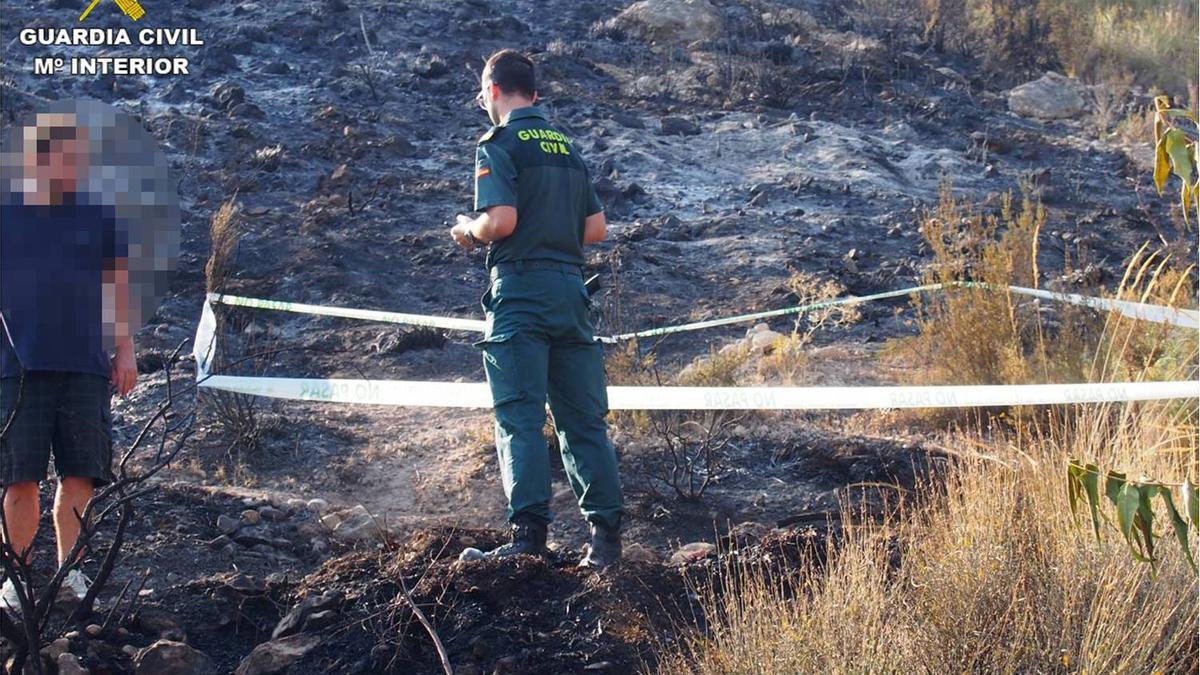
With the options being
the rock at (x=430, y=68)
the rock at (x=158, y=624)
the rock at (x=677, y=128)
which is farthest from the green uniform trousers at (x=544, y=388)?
the rock at (x=430, y=68)

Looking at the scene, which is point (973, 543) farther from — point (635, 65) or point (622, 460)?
point (635, 65)

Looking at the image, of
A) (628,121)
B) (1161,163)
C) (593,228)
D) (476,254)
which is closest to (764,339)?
(476,254)

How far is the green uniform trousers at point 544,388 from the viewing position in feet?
15.0

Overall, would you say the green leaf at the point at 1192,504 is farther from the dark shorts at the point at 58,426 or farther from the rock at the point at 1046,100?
the rock at the point at 1046,100

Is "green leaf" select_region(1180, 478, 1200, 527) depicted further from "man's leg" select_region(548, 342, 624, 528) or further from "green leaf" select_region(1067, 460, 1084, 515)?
"man's leg" select_region(548, 342, 624, 528)

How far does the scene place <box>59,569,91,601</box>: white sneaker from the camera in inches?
162

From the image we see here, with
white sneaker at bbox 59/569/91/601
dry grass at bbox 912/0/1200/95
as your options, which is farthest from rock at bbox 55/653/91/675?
dry grass at bbox 912/0/1200/95

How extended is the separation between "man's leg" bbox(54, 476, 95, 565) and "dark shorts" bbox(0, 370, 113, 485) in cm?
3

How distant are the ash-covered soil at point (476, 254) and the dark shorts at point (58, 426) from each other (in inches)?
19.4

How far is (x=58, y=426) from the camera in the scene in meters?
4.20

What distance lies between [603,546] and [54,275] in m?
1.88

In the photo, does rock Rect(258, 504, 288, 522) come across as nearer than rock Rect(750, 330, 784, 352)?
Yes

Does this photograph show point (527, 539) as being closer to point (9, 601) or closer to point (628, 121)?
point (9, 601)

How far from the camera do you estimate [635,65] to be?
14.2 meters
